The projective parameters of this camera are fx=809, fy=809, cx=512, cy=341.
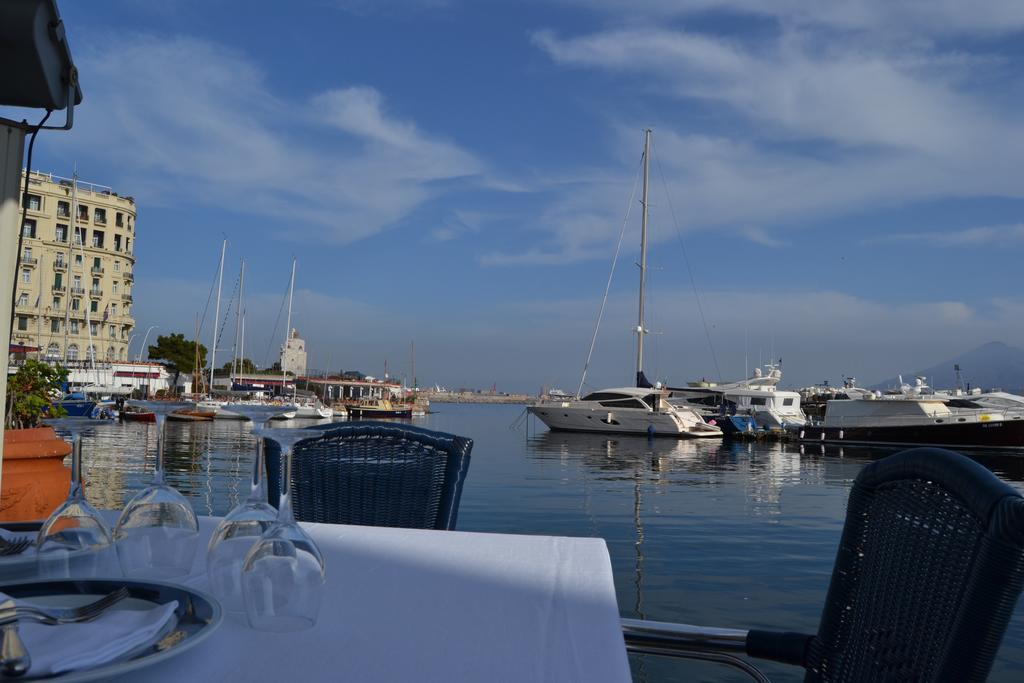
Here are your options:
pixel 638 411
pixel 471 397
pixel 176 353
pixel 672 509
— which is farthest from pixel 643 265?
pixel 471 397

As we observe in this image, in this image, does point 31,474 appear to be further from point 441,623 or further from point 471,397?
Answer: point 471,397

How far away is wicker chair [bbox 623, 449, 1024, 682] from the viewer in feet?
2.51

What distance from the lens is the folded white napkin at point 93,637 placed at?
61 cm

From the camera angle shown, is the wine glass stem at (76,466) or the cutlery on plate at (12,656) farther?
the wine glass stem at (76,466)

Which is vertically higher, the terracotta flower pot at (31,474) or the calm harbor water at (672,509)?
the terracotta flower pot at (31,474)

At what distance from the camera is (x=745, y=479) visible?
13.7m

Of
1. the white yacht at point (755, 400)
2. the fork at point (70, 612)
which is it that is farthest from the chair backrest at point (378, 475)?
the white yacht at point (755, 400)

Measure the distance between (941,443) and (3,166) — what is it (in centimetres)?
2627

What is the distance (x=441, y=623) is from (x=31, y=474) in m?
3.10

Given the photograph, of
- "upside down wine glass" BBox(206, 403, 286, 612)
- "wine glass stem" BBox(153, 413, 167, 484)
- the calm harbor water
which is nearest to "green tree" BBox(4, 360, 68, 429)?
the calm harbor water

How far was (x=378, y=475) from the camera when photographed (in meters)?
2.04

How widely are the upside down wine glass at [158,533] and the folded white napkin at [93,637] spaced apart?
271 mm

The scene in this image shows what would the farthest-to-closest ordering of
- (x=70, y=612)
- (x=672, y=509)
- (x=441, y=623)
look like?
(x=672, y=509)
(x=441, y=623)
(x=70, y=612)

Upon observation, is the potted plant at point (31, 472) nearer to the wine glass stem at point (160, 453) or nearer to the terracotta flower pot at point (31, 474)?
the terracotta flower pot at point (31, 474)
